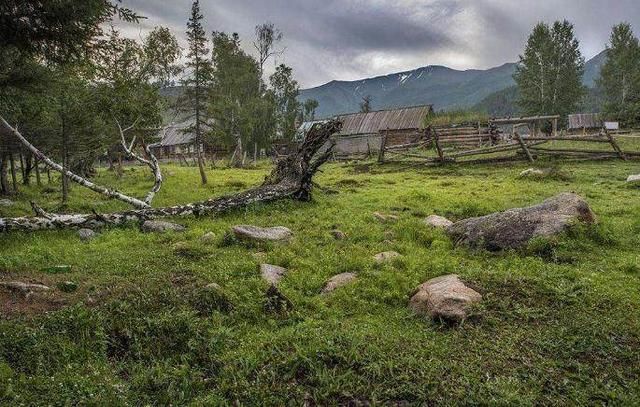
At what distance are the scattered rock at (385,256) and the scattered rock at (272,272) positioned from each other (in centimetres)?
160

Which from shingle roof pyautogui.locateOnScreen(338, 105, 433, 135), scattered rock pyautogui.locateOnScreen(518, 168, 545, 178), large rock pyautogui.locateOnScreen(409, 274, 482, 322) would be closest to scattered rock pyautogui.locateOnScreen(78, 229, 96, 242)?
large rock pyautogui.locateOnScreen(409, 274, 482, 322)

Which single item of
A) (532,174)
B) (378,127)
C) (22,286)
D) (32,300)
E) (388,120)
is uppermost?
(388,120)

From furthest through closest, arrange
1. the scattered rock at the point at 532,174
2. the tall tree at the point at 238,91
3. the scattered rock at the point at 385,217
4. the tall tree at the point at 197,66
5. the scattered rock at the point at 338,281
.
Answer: the tall tree at the point at 238,91 → the tall tree at the point at 197,66 → the scattered rock at the point at 532,174 → the scattered rock at the point at 385,217 → the scattered rock at the point at 338,281

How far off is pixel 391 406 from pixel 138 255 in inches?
222

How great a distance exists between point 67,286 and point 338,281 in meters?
3.79

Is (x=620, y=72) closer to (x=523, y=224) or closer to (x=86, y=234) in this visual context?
(x=523, y=224)

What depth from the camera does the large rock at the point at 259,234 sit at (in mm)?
8602

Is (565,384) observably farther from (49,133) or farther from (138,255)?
(49,133)

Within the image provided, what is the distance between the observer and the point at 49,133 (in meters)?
17.3

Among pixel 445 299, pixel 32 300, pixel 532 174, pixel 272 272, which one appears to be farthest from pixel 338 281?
pixel 532 174

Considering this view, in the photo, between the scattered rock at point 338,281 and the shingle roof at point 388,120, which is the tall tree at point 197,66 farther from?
the shingle roof at point 388,120

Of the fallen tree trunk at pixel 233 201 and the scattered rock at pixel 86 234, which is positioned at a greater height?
the fallen tree trunk at pixel 233 201

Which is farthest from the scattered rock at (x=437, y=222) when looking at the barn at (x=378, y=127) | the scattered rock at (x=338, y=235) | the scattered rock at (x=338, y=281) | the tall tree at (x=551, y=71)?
the tall tree at (x=551, y=71)

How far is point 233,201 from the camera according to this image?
1221cm
